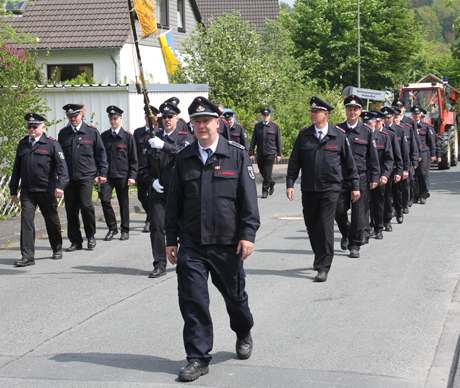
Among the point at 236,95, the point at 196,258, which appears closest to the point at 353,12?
the point at 236,95

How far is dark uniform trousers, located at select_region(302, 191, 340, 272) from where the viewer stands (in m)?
10.7

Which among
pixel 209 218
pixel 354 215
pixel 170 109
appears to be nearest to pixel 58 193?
pixel 170 109

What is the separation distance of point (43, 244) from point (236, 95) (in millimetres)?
18902

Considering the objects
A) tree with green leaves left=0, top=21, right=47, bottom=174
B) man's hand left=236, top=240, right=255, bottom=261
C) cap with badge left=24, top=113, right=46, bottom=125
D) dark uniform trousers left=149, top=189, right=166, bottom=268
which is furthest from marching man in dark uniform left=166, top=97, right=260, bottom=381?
tree with green leaves left=0, top=21, right=47, bottom=174

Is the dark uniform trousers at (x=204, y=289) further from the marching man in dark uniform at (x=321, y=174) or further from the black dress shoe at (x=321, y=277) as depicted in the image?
the marching man in dark uniform at (x=321, y=174)

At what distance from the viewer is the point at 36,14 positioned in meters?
34.2

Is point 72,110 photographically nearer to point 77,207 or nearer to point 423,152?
point 77,207

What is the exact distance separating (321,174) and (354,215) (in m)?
1.75

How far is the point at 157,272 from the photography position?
1107cm

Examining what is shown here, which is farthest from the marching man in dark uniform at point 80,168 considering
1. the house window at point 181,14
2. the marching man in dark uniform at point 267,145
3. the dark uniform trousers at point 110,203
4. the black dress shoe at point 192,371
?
the house window at point 181,14

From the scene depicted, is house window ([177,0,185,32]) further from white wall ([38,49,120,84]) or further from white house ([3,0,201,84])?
white wall ([38,49,120,84])

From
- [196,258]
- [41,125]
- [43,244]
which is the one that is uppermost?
[41,125]

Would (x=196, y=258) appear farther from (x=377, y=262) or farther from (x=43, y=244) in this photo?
(x=43, y=244)

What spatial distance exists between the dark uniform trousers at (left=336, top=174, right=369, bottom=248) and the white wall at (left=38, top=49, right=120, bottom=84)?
20.5 m
